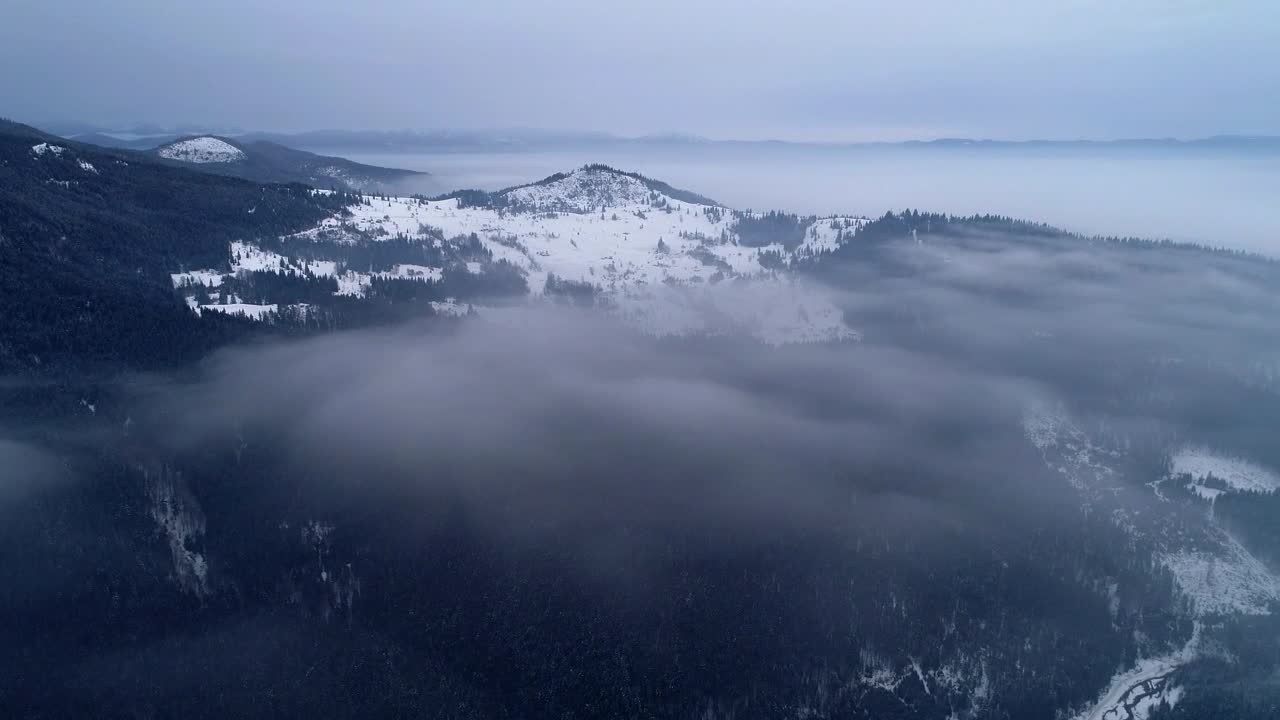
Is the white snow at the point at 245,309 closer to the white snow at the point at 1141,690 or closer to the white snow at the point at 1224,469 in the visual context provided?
the white snow at the point at 1141,690

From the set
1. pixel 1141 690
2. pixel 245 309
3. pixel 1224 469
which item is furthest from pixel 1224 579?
pixel 245 309

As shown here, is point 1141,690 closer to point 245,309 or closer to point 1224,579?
point 1224,579

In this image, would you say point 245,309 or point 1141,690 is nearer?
point 1141,690

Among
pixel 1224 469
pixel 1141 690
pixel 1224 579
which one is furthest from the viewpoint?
pixel 1224 469

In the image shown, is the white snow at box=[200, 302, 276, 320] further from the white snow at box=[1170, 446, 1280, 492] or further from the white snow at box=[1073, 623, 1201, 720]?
the white snow at box=[1170, 446, 1280, 492]

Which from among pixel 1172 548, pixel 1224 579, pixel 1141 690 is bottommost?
pixel 1141 690

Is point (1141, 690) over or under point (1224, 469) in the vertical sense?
under

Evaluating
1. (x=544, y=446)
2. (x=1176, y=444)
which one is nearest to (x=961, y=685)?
(x=544, y=446)

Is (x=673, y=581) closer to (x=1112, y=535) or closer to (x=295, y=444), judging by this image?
(x=295, y=444)

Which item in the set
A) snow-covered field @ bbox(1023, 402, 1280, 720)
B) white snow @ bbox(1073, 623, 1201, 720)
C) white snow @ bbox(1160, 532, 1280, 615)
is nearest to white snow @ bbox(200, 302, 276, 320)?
white snow @ bbox(1073, 623, 1201, 720)

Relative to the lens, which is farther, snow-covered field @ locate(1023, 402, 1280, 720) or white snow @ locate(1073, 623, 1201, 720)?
snow-covered field @ locate(1023, 402, 1280, 720)
